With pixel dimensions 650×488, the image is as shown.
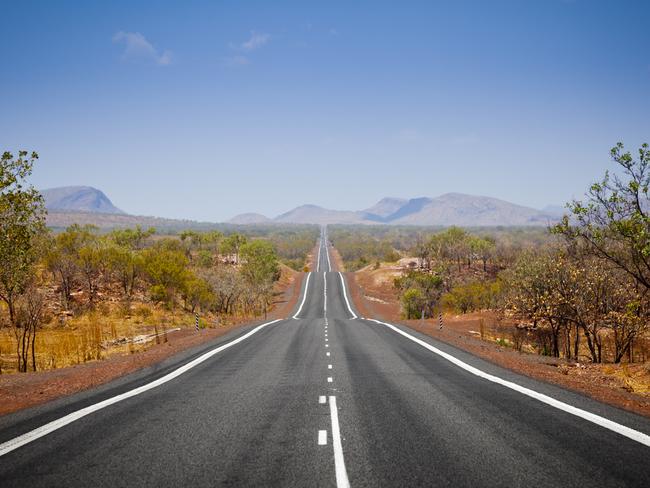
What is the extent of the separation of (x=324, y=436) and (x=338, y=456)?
820 mm

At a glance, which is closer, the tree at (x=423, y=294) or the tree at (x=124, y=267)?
the tree at (x=124, y=267)

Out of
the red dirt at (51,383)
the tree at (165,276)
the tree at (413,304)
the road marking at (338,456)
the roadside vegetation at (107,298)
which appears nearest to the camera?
the road marking at (338,456)

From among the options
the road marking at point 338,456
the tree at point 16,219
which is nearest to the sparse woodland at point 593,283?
the road marking at point 338,456

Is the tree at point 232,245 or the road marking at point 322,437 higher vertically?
the tree at point 232,245

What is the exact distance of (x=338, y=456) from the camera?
5781 millimetres

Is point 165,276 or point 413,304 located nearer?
point 165,276

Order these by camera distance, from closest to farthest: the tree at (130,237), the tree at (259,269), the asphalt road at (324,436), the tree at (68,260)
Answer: the asphalt road at (324,436) < the tree at (68,260) < the tree at (259,269) < the tree at (130,237)

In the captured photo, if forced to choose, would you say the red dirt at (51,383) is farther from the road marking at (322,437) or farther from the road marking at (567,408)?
the road marking at (567,408)

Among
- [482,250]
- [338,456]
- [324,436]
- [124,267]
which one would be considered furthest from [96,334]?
[482,250]

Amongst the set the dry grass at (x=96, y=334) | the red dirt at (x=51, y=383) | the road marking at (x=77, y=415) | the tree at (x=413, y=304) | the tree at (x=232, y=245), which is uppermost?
the tree at (x=232, y=245)

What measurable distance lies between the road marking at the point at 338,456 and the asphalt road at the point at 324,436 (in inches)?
1.0

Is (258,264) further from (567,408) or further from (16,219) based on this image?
(567,408)

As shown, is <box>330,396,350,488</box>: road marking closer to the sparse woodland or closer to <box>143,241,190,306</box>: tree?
the sparse woodland

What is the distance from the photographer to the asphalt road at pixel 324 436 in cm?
521
